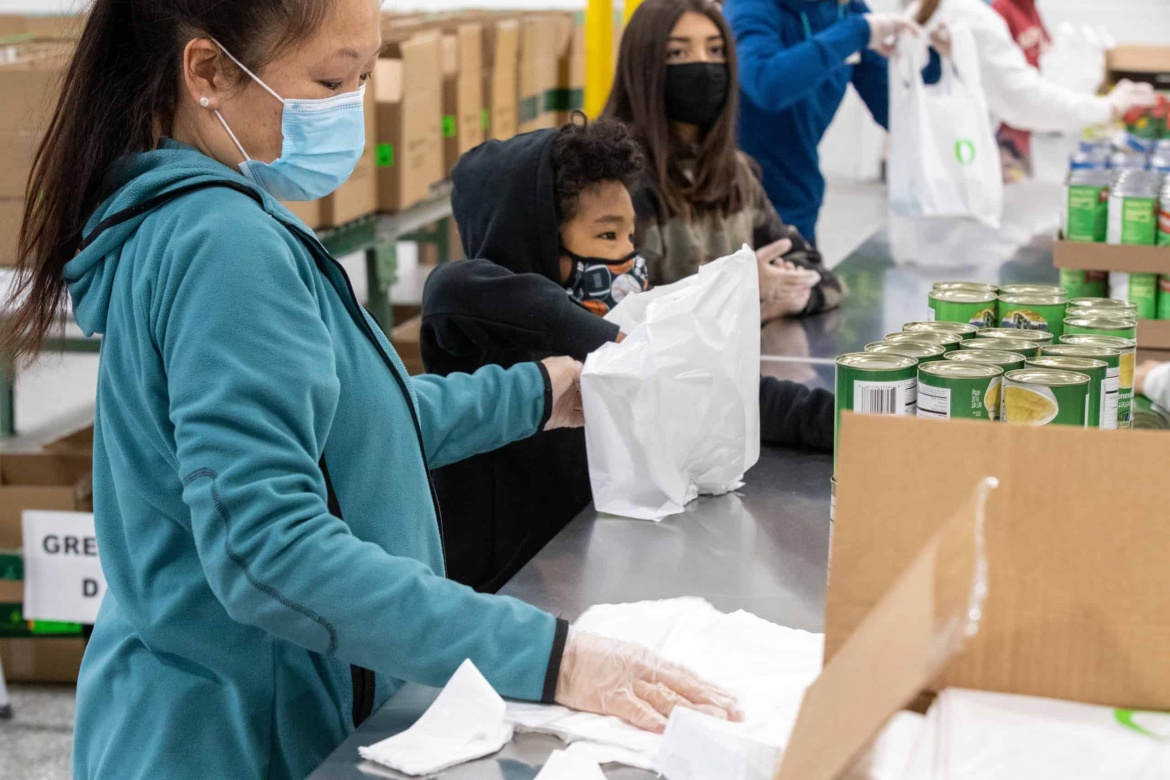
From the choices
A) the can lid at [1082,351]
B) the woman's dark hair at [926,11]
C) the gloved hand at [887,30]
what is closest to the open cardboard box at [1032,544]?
the can lid at [1082,351]

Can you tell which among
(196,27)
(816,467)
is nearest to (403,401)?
(196,27)

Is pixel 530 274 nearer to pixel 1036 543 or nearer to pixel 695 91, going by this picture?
pixel 695 91

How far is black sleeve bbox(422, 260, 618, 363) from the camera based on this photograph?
1718 mm

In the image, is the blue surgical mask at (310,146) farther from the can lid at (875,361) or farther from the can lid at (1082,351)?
the can lid at (1082,351)

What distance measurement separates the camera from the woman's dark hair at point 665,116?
2.28 meters

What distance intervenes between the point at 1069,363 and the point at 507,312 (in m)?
0.80

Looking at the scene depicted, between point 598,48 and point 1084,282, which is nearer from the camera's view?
point 1084,282

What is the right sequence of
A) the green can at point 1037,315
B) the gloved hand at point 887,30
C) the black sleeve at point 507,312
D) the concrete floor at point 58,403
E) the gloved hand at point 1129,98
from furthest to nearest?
the gloved hand at point 1129,98
the gloved hand at point 887,30
the concrete floor at point 58,403
the black sleeve at point 507,312
the green can at point 1037,315

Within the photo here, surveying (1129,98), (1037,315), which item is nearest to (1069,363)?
(1037,315)

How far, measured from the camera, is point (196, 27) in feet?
3.42

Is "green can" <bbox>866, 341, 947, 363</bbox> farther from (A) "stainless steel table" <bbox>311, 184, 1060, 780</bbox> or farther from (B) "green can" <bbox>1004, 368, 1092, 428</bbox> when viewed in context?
(A) "stainless steel table" <bbox>311, 184, 1060, 780</bbox>

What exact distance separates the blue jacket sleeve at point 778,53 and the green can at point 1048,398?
1.91 metres

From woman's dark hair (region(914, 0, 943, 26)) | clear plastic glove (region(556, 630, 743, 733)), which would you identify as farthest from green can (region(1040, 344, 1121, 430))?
woman's dark hair (region(914, 0, 943, 26))

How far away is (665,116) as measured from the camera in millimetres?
2309
